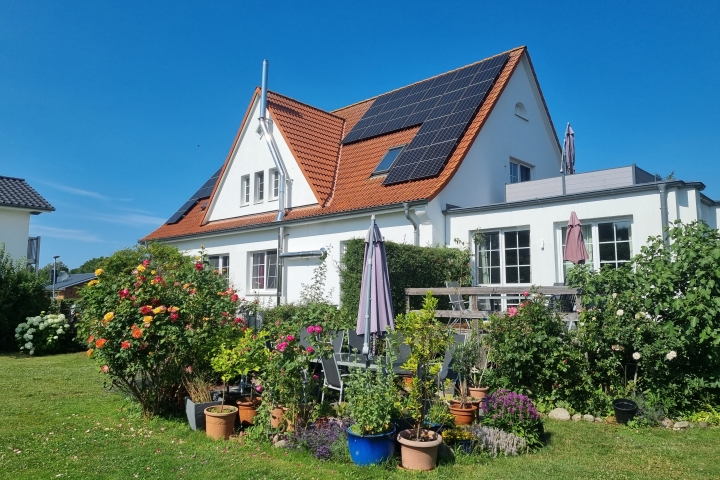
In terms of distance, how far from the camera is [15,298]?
16.3m

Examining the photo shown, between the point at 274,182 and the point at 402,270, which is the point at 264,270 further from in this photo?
the point at 402,270

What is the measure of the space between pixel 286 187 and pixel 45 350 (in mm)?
9102

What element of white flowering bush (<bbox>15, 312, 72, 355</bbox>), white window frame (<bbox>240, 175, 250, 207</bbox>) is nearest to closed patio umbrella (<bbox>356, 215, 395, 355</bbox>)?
white flowering bush (<bbox>15, 312, 72, 355</bbox>)

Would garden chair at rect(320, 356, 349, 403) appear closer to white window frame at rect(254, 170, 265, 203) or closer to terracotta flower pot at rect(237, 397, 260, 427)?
terracotta flower pot at rect(237, 397, 260, 427)

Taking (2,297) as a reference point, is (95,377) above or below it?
below

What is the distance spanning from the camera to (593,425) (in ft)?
23.0

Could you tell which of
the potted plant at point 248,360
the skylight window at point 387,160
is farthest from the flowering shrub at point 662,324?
the skylight window at point 387,160

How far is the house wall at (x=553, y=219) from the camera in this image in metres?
11.1

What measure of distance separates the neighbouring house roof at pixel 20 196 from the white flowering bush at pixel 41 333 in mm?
9422

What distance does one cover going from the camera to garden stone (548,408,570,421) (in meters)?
7.33

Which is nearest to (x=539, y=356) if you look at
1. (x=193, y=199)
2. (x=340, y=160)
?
(x=340, y=160)

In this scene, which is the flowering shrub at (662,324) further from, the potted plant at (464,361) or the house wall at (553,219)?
the house wall at (553,219)

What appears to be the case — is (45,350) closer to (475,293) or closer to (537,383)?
(475,293)

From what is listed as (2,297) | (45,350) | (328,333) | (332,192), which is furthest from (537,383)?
(2,297)
